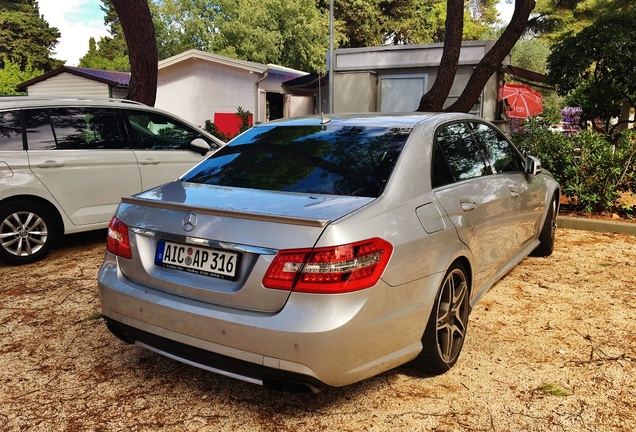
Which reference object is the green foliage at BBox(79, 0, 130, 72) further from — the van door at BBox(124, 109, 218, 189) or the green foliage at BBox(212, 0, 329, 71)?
the van door at BBox(124, 109, 218, 189)

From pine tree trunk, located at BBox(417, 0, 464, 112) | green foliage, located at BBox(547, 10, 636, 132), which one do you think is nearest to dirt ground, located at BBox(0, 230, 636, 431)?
pine tree trunk, located at BBox(417, 0, 464, 112)

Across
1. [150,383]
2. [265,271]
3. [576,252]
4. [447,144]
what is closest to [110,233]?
[150,383]

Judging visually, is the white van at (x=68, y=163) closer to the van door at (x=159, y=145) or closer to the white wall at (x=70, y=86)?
the van door at (x=159, y=145)

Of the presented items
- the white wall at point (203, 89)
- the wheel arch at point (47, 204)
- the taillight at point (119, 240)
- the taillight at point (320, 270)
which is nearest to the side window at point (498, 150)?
the taillight at point (320, 270)

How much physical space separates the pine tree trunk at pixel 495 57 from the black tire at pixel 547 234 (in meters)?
4.49

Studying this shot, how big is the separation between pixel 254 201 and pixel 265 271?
1.57 ft

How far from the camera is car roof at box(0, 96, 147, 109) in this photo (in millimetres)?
5621

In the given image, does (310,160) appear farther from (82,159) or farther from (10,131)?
(10,131)

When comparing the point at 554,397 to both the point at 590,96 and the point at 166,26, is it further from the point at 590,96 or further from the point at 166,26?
the point at 166,26

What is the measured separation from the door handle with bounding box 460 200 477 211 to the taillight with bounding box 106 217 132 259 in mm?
1999

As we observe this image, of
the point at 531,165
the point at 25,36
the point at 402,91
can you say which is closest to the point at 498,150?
the point at 531,165

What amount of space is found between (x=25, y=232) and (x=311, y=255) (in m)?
4.45

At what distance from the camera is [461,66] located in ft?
50.3

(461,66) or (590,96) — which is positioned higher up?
(461,66)
